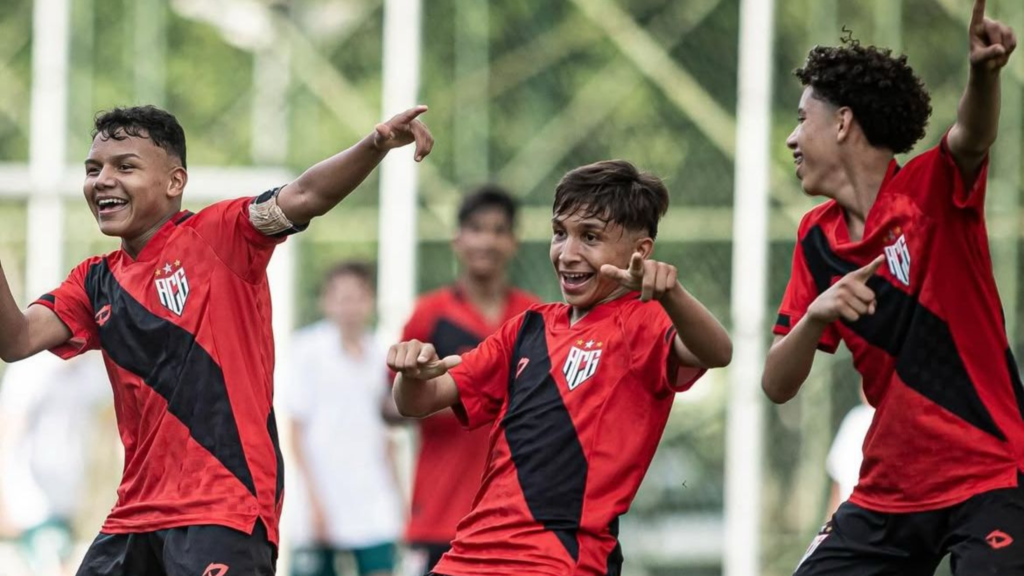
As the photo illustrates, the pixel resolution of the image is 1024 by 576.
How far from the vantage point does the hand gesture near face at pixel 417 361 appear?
14.7 ft

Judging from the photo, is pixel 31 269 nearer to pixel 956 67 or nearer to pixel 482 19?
pixel 482 19

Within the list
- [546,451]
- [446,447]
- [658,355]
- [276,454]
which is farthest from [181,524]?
[446,447]

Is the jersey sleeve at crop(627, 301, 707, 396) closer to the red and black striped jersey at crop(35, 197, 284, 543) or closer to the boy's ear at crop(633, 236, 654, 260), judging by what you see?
the boy's ear at crop(633, 236, 654, 260)

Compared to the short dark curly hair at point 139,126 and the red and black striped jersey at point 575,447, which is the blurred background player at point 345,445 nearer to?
the short dark curly hair at point 139,126

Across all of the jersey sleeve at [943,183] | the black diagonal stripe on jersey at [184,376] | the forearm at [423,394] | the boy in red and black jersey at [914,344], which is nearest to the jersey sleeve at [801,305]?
the boy in red and black jersey at [914,344]

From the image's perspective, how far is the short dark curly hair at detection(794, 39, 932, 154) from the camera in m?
4.84

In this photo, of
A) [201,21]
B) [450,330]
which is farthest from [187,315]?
[201,21]

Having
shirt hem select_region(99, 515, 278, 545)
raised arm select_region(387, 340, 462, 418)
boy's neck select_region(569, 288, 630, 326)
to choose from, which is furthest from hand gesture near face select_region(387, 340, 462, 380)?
shirt hem select_region(99, 515, 278, 545)

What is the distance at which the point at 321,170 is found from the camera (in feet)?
15.6

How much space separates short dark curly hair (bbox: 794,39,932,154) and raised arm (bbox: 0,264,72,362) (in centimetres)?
229

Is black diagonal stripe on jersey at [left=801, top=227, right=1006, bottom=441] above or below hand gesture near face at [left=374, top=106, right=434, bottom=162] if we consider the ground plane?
below

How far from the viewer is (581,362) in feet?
15.1

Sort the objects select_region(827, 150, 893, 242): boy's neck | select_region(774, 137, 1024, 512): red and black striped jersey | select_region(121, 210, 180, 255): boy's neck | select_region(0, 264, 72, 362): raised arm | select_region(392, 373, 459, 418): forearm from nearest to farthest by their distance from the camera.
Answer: select_region(774, 137, 1024, 512): red and black striped jersey < select_region(392, 373, 459, 418): forearm < select_region(827, 150, 893, 242): boy's neck < select_region(0, 264, 72, 362): raised arm < select_region(121, 210, 180, 255): boy's neck

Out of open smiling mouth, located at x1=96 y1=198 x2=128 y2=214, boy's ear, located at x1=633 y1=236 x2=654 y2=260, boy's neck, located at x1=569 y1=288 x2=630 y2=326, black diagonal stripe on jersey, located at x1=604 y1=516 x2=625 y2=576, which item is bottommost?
black diagonal stripe on jersey, located at x1=604 y1=516 x2=625 y2=576
